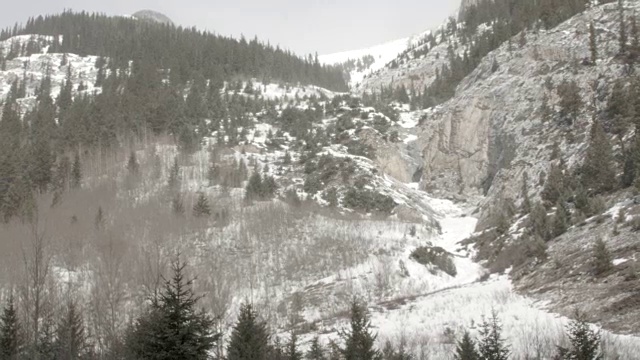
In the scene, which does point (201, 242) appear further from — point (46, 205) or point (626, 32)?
point (626, 32)

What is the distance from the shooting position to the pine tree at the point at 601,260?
65.2 feet

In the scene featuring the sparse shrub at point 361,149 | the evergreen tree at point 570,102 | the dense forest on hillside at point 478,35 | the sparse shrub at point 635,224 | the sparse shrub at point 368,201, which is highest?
the dense forest on hillside at point 478,35

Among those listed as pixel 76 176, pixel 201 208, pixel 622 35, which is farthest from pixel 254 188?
pixel 622 35

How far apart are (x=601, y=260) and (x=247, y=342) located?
14.8m

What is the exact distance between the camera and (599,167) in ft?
102

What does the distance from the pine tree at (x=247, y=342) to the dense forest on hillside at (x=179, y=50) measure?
227ft

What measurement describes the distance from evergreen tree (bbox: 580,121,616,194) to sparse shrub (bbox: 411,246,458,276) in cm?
997

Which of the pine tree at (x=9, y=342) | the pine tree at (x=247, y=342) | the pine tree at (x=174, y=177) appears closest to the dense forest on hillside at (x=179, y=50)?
the pine tree at (x=174, y=177)

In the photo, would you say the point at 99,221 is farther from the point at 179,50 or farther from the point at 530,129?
the point at 179,50

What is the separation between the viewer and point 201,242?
132ft

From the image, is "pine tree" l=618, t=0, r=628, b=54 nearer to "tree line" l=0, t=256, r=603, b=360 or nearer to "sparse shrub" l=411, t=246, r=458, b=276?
"sparse shrub" l=411, t=246, r=458, b=276

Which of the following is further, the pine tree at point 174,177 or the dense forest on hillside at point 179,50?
the dense forest on hillside at point 179,50

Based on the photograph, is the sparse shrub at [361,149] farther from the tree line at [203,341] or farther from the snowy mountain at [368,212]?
the tree line at [203,341]

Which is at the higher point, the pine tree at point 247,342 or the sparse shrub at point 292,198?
the sparse shrub at point 292,198
